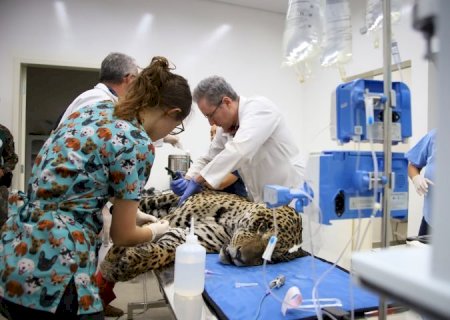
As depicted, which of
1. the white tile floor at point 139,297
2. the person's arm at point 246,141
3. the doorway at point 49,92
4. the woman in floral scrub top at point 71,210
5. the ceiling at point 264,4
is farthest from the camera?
the doorway at point 49,92

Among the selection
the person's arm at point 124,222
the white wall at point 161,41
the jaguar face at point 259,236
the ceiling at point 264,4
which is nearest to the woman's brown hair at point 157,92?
the person's arm at point 124,222

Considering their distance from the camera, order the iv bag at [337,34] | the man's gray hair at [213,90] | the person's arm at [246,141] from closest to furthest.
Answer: the iv bag at [337,34]
the person's arm at [246,141]
the man's gray hair at [213,90]

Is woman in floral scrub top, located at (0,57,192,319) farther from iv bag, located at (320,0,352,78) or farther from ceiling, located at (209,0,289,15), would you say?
ceiling, located at (209,0,289,15)

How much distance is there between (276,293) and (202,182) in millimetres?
953

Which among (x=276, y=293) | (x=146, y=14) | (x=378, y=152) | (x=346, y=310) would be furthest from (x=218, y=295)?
(x=146, y=14)

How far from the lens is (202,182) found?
6.73 ft

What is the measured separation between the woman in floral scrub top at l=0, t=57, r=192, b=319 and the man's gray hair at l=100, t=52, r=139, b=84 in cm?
120

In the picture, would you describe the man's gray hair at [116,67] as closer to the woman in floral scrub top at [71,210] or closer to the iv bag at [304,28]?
the iv bag at [304,28]

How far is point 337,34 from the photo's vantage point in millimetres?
1232

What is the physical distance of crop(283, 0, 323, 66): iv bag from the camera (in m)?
1.28

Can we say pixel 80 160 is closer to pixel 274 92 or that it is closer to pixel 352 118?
pixel 352 118

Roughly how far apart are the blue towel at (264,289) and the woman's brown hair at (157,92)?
24.9 inches

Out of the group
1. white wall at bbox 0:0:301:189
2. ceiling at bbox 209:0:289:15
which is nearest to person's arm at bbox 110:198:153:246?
white wall at bbox 0:0:301:189

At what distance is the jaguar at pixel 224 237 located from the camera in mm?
1508
